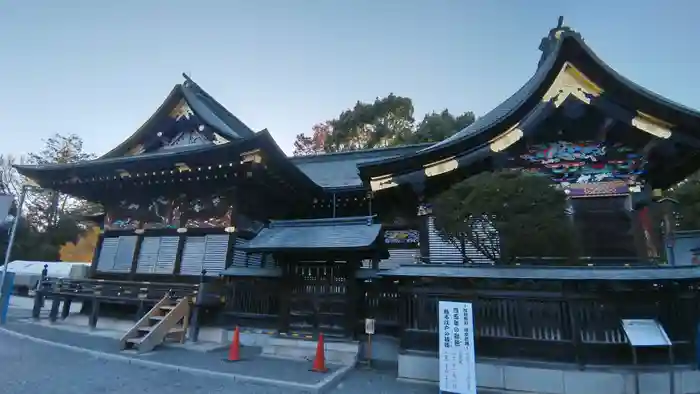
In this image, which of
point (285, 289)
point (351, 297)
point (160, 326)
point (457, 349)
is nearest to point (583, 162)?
point (457, 349)

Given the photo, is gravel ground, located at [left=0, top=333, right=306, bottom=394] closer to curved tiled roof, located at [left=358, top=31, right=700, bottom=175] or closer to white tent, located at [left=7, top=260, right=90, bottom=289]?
curved tiled roof, located at [left=358, top=31, right=700, bottom=175]

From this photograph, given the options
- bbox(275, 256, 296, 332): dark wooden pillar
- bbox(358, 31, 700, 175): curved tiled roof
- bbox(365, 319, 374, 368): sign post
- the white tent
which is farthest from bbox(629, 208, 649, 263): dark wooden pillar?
the white tent

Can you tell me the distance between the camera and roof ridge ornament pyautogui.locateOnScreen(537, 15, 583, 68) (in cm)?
784

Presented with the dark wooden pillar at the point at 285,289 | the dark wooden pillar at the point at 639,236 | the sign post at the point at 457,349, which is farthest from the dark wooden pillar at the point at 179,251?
the dark wooden pillar at the point at 639,236

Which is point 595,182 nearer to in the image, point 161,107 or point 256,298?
point 256,298

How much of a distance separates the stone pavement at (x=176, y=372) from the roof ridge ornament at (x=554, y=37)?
7.64 meters

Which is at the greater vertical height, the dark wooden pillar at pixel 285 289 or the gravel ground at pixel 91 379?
the dark wooden pillar at pixel 285 289

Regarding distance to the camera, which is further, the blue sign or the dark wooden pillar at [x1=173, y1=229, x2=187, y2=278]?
the blue sign

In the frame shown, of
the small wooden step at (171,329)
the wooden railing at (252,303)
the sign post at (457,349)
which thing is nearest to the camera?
the sign post at (457,349)

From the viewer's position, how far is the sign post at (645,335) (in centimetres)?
534

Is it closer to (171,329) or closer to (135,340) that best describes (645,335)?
(171,329)

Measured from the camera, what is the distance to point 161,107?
13.2 metres

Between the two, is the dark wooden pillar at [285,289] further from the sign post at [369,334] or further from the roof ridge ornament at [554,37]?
the roof ridge ornament at [554,37]

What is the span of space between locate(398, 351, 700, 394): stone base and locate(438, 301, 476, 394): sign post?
3.29 ft
